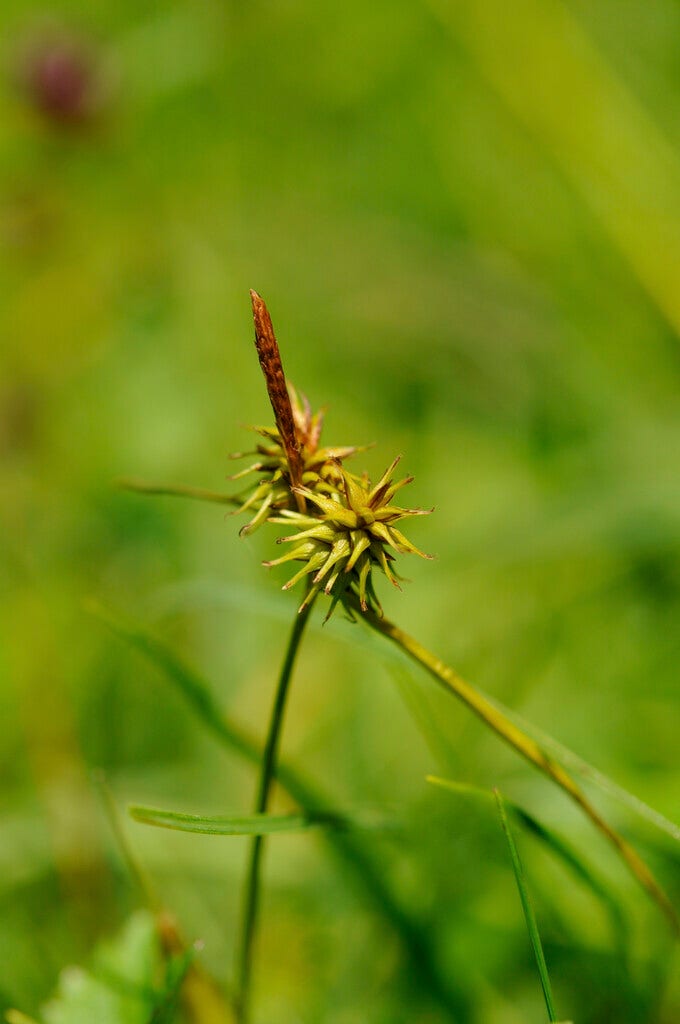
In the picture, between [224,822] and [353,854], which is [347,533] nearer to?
[224,822]

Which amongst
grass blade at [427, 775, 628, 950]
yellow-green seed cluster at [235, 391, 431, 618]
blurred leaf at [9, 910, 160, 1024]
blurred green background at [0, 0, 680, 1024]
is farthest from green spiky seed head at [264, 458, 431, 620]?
blurred leaf at [9, 910, 160, 1024]

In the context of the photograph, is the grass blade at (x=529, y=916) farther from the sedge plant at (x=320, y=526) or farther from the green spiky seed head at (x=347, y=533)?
the green spiky seed head at (x=347, y=533)

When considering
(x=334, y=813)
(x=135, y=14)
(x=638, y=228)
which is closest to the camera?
(x=334, y=813)

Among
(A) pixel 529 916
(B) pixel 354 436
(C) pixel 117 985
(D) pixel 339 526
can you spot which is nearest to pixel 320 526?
(D) pixel 339 526

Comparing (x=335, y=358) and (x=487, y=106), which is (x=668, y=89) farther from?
(x=335, y=358)

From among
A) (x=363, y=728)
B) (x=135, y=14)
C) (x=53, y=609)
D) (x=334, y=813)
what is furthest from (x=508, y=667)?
(x=135, y=14)

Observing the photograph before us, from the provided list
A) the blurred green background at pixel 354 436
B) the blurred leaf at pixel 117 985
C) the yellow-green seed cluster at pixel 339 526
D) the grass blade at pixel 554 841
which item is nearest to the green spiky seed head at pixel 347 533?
the yellow-green seed cluster at pixel 339 526
